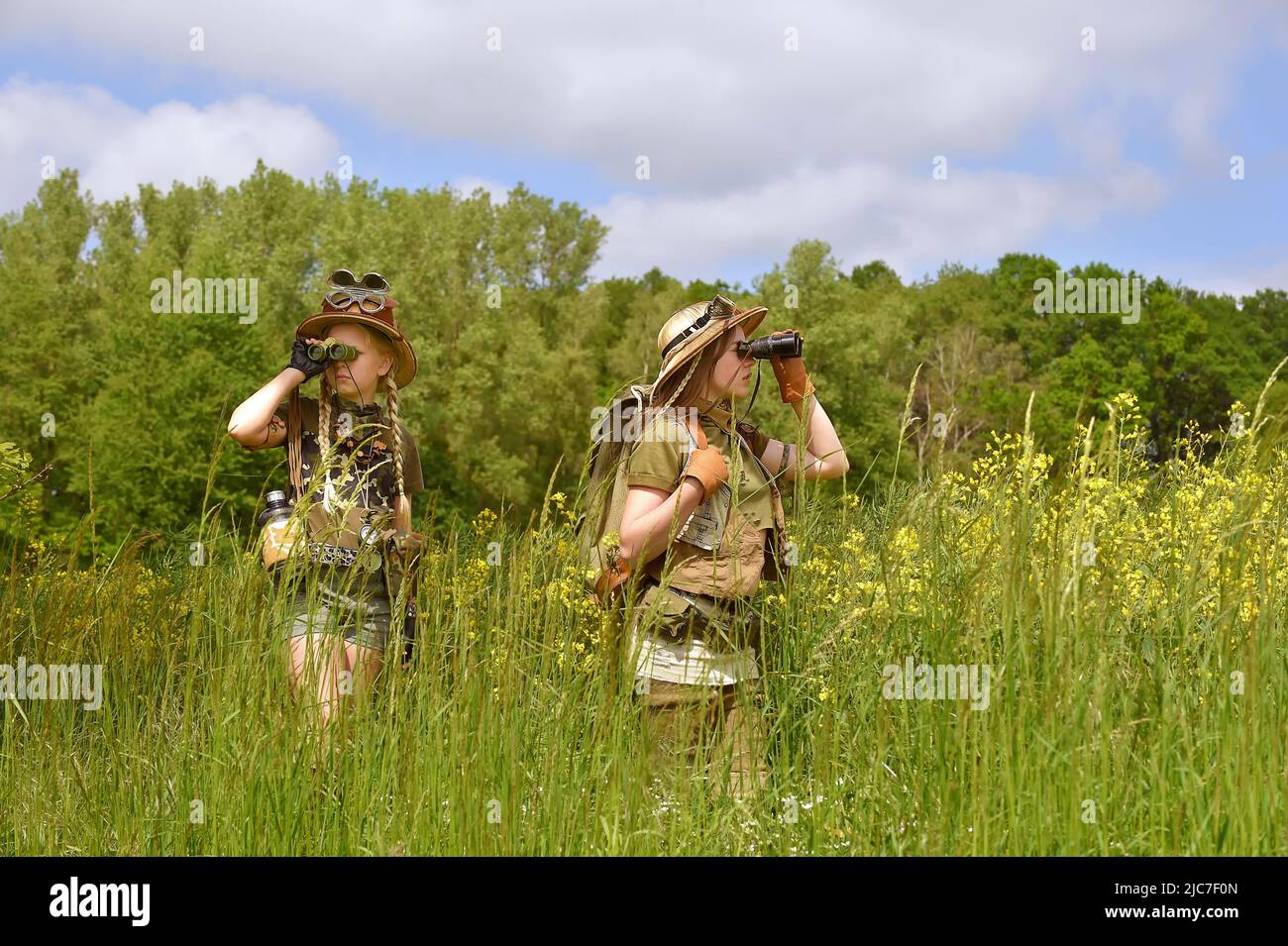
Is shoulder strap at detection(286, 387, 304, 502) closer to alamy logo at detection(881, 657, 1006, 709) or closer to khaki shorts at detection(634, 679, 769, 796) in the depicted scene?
khaki shorts at detection(634, 679, 769, 796)

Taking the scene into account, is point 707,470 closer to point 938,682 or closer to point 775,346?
point 775,346

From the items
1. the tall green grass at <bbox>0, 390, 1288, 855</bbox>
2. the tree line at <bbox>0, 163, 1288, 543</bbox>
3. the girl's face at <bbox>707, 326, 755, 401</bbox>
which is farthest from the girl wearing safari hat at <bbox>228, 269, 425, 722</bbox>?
A: the tree line at <bbox>0, 163, 1288, 543</bbox>

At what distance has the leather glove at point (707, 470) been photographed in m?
3.62

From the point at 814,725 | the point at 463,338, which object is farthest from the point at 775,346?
the point at 463,338

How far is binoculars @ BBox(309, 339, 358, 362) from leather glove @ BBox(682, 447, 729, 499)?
1.56 meters

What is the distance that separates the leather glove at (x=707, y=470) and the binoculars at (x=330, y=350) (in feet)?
5.12

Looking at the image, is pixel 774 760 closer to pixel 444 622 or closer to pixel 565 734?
pixel 565 734

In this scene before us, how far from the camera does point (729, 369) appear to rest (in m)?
4.02

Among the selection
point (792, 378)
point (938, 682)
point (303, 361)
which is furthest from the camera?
point (303, 361)

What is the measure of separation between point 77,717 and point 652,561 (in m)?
1.89

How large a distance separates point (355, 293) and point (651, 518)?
5.89 feet

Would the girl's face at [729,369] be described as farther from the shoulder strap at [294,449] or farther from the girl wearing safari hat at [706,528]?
the shoulder strap at [294,449]

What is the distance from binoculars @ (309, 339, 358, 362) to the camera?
438 centimetres

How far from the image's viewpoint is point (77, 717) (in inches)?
145
